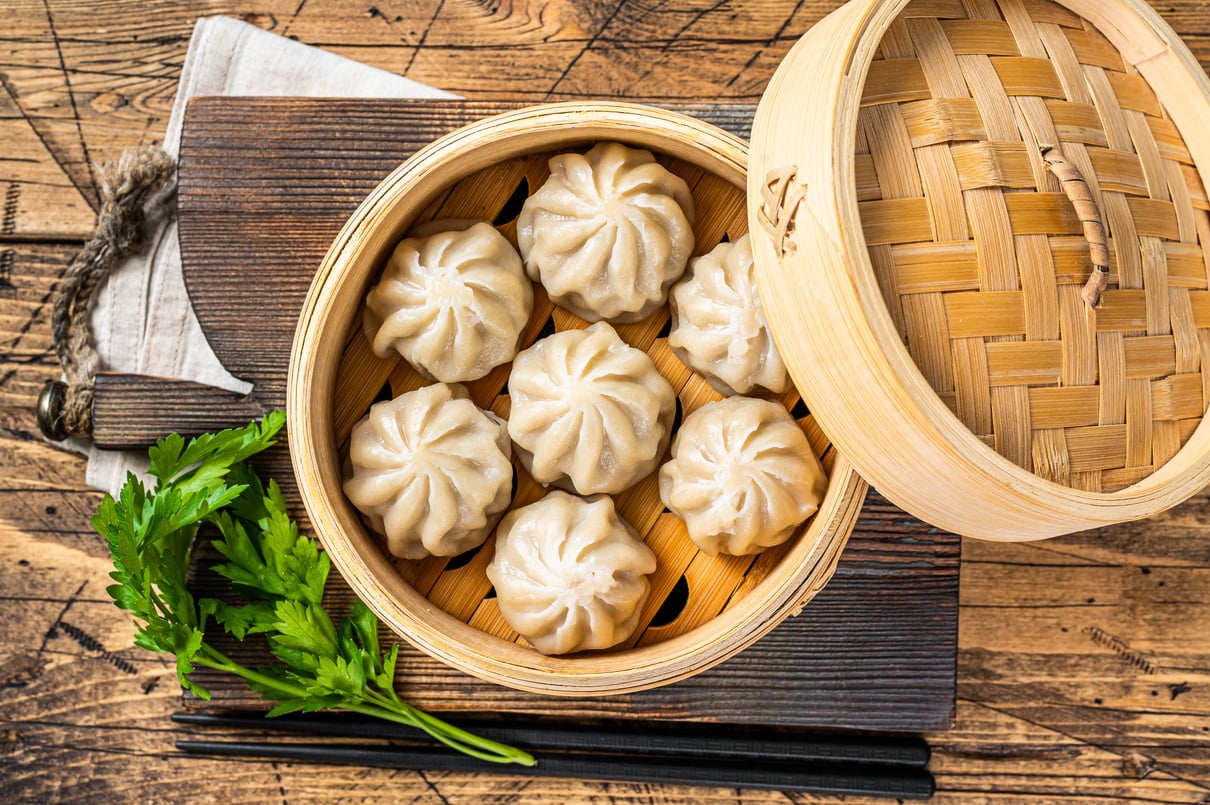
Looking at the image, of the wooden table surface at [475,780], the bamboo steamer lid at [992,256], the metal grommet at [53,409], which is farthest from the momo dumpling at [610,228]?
the metal grommet at [53,409]

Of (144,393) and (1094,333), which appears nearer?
(1094,333)

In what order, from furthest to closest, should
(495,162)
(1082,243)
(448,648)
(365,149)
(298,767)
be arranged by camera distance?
(298,767) < (365,149) < (495,162) < (448,648) < (1082,243)

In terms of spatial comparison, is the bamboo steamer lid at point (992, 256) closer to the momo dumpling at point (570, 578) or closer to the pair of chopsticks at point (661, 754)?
the momo dumpling at point (570, 578)

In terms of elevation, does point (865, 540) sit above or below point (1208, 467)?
below

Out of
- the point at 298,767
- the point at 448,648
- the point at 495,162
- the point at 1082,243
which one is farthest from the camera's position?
the point at 298,767

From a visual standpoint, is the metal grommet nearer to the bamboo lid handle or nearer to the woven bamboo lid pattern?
the woven bamboo lid pattern

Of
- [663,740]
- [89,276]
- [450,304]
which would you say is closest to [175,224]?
[89,276]

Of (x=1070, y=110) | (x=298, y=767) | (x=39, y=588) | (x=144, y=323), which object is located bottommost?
(x=298, y=767)

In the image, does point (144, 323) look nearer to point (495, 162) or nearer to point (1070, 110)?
point (495, 162)

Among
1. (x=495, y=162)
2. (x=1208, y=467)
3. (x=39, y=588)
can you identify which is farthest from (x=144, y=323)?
(x=1208, y=467)
